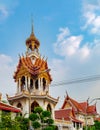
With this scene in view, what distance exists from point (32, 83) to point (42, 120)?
36.9 ft

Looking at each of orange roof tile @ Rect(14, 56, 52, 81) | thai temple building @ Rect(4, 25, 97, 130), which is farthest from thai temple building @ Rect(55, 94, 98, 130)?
orange roof tile @ Rect(14, 56, 52, 81)

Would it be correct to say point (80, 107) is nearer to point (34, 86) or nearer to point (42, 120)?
point (34, 86)

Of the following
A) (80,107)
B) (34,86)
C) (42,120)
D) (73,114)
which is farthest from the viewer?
(80,107)

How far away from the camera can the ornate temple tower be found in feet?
152

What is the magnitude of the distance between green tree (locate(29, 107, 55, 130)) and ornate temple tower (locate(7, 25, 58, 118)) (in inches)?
256

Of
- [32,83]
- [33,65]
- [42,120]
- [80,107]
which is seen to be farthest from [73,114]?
[42,120]

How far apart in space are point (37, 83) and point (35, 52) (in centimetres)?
555

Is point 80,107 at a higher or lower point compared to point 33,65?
lower

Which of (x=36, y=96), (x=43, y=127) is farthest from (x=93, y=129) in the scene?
(x=43, y=127)

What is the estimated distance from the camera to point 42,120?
39.3m

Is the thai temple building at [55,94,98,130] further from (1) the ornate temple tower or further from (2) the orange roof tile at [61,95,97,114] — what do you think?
(1) the ornate temple tower

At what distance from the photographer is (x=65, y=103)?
213 ft

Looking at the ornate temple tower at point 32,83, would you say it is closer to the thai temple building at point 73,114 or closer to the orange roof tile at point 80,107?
the thai temple building at point 73,114

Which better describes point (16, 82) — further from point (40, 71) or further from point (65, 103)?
point (65, 103)
